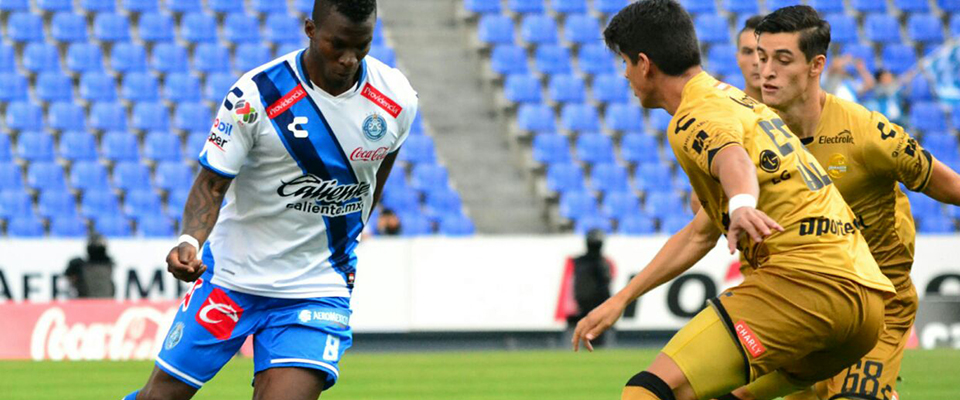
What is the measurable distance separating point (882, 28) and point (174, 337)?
713 inches

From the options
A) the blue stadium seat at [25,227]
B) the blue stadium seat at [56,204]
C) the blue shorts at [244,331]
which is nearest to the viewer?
the blue shorts at [244,331]

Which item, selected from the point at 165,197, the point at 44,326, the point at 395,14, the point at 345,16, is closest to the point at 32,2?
the point at 165,197

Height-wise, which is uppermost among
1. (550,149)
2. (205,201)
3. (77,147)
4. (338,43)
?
(338,43)

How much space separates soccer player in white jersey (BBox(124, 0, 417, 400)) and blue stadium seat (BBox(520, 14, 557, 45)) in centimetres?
1538

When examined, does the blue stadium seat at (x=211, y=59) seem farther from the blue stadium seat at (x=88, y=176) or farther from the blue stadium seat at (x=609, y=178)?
the blue stadium seat at (x=609, y=178)

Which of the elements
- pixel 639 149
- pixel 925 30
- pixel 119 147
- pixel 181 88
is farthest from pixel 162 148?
pixel 925 30

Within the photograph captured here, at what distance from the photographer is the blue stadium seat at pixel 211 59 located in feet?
65.4

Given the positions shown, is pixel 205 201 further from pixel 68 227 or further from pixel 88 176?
pixel 88 176

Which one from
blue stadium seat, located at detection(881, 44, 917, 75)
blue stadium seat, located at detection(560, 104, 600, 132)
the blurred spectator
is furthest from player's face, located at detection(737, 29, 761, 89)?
blue stadium seat, located at detection(881, 44, 917, 75)

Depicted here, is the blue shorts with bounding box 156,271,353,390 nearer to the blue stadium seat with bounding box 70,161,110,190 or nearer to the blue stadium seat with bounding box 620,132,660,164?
the blue stadium seat with bounding box 70,161,110,190

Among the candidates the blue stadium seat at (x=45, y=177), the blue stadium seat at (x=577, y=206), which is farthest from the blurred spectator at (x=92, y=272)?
the blue stadium seat at (x=577, y=206)

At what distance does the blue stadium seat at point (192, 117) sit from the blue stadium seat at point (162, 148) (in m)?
0.25

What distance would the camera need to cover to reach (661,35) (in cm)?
475

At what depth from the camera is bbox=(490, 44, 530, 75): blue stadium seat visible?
813 inches
